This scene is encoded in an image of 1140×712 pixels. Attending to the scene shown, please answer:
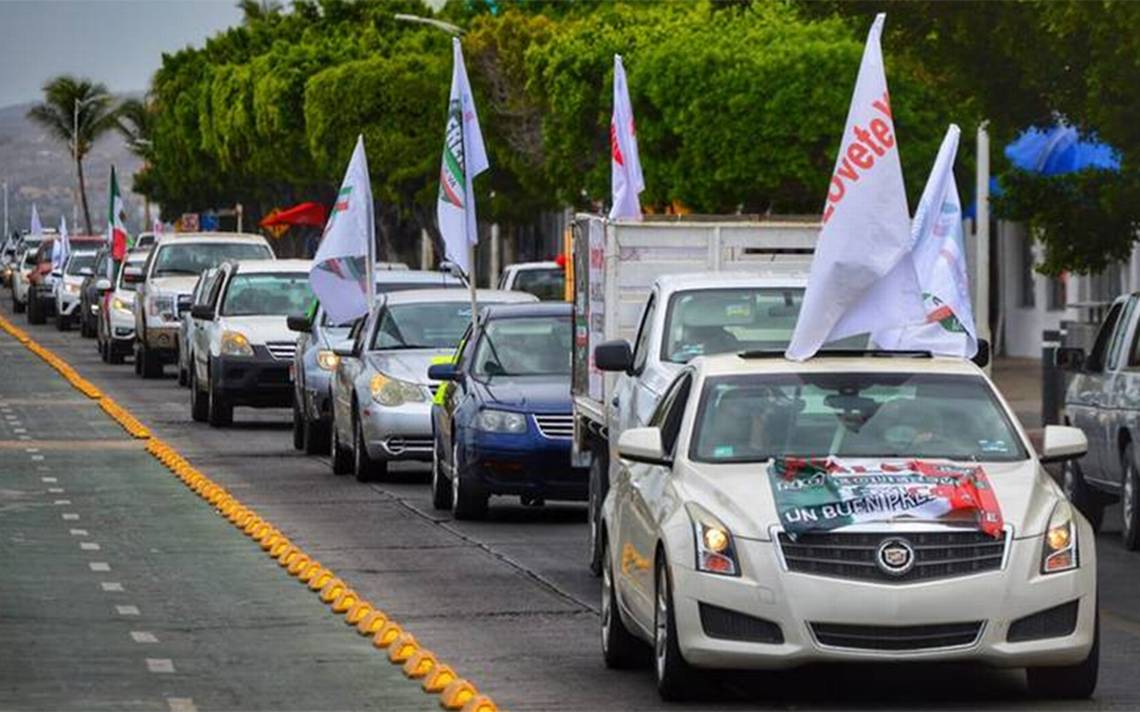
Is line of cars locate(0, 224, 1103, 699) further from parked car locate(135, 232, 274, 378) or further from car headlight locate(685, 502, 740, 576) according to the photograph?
parked car locate(135, 232, 274, 378)

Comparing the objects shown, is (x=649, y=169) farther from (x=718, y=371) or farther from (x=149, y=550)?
(x=718, y=371)

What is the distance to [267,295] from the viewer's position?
36875 millimetres

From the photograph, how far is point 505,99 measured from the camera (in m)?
68.4

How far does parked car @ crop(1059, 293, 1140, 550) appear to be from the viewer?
21.2 metres

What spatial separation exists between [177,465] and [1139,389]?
1048 cm

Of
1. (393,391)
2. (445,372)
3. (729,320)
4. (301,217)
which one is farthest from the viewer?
(301,217)

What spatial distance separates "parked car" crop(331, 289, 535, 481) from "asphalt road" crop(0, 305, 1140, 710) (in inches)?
13.8

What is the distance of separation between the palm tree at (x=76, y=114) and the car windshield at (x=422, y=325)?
13871 cm

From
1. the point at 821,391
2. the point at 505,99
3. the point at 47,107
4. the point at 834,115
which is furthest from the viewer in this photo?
the point at 47,107

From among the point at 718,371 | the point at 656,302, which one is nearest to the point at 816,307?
the point at 718,371

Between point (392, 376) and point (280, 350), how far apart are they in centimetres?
909

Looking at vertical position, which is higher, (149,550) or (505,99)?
(505,99)

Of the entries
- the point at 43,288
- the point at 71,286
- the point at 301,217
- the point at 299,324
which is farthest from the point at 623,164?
the point at 301,217

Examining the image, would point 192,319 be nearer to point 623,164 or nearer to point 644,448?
point 623,164
